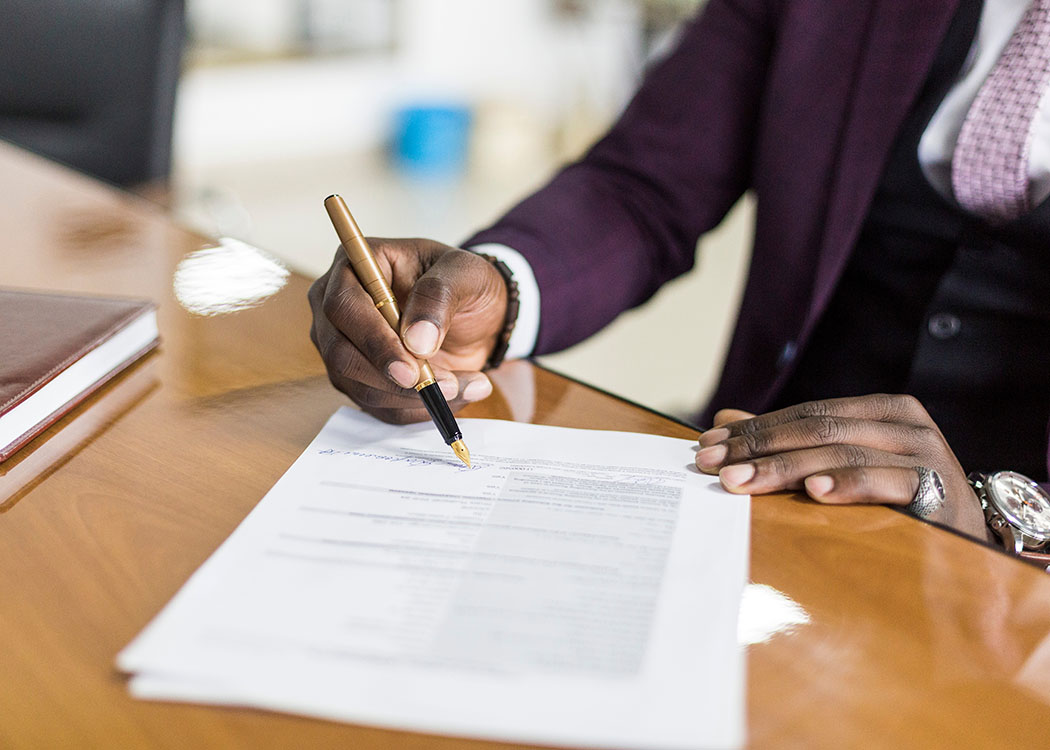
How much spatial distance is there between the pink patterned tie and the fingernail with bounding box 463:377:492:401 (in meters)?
0.50

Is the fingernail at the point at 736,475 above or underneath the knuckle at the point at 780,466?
underneath

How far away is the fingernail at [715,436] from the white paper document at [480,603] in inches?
0.6

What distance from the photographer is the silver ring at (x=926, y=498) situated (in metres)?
0.60

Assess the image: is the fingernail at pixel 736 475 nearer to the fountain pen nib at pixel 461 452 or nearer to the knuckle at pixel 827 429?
the knuckle at pixel 827 429

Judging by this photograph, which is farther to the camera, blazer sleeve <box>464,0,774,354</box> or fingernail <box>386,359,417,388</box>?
blazer sleeve <box>464,0,774,354</box>

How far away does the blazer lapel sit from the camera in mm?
889

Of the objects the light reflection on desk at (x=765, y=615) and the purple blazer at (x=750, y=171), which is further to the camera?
the purple blazer at (x=750, y=171)

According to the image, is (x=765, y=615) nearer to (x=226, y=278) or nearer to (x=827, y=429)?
(x=827, y=429)

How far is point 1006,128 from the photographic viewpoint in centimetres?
85

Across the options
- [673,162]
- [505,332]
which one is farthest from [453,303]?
[673,162]

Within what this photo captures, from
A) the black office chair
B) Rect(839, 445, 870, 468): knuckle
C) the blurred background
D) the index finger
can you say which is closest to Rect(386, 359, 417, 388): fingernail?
the index finger

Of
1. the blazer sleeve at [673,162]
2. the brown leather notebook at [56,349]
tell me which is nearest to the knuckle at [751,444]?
the blazer sleeve at [673,162]

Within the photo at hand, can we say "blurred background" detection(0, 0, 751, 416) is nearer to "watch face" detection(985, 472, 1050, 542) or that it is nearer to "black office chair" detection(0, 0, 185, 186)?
"black office chair" detection(0, 0, 185, 186)

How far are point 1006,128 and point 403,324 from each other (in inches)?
22.5
